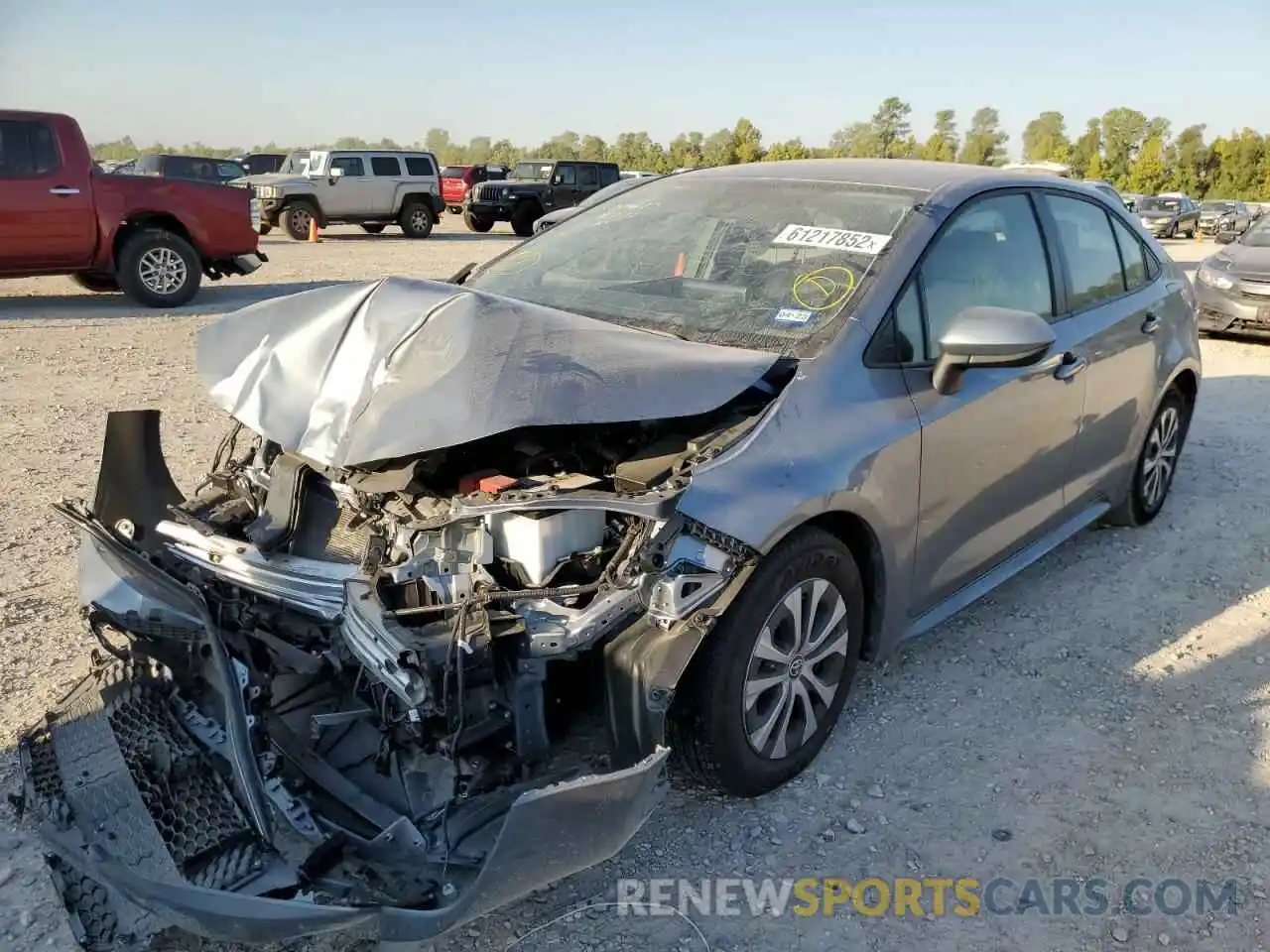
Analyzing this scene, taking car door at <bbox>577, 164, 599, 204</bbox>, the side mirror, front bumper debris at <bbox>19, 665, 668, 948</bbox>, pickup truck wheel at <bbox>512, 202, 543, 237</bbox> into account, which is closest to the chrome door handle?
the side mirror

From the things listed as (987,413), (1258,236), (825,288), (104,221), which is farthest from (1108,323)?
(104,221)

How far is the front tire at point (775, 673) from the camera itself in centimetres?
270

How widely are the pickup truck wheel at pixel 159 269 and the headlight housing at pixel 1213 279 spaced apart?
1120 centimetres

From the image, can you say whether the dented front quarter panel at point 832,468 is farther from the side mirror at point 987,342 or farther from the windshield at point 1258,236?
the windshield at point 1258,236

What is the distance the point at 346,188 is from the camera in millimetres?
22078

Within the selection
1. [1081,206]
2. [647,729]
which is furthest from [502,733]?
[1081,206]

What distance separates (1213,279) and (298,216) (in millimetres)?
17766

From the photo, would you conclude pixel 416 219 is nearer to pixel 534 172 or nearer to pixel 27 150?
pixel 534 172

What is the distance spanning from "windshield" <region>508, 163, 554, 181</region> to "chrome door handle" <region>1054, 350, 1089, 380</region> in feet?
76.0

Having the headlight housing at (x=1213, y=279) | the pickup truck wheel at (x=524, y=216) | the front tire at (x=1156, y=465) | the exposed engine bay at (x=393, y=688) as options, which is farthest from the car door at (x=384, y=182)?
the exposed engine bay at (x=393, y=688)

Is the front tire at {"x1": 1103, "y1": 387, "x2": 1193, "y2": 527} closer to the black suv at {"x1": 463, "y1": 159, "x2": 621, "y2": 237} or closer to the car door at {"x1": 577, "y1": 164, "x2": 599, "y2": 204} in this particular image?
the black suv at {"x1": 463, "y1": 159, "x2": 621, "y2": 237}

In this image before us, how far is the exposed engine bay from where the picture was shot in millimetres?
2191

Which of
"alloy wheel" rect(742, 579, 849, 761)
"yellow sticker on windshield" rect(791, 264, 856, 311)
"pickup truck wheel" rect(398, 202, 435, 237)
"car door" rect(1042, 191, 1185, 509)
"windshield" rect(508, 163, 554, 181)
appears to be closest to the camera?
"alloy wheel" rect(742, 579, 849, 761)

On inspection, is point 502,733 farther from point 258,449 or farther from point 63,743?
point 258,449
